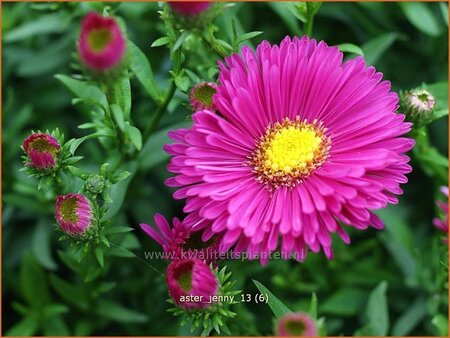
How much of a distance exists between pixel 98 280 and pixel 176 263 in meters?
0.63

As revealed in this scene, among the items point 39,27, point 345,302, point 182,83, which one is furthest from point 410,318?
point 39,27

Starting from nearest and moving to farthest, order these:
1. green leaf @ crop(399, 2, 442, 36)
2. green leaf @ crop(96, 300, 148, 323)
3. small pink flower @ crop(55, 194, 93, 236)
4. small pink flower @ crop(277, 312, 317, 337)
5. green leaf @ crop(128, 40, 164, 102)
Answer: small pink flower @ crop(277, 312, 317, 337)
small pink flower @ crop(55, 194, 93, 236)
green leaf @ crop(128, 40, 164, 102)
green leaf @ crop(96, 300, 148, 323)
green leaf @ crop(399, 2, 442, 36)

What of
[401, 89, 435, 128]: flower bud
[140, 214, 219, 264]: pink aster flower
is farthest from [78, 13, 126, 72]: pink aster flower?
[401, 89, 435, 128]: flower bud

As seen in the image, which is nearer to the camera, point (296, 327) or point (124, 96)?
point (296, 327)

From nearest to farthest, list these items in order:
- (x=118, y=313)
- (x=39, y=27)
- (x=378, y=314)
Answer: (x=378, y=314) < (x=118, y=313) < (x=39, y=27)

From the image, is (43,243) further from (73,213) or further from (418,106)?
(418,106)

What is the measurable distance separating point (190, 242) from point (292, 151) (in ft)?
1.14

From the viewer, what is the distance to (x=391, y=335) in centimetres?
189

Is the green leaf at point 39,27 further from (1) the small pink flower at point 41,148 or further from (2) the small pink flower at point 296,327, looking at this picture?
(2) the small pink flower at point 296,327

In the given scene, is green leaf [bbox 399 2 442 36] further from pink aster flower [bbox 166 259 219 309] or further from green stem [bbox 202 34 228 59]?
pink aster flower [bbox 166 259 219 309]

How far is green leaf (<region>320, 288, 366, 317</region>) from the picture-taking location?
1.89 m

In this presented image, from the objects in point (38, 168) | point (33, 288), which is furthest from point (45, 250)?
point (38, 168)

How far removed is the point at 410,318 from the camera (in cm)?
191

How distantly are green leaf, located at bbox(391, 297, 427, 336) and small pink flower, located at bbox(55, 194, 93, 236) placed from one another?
961 mm
